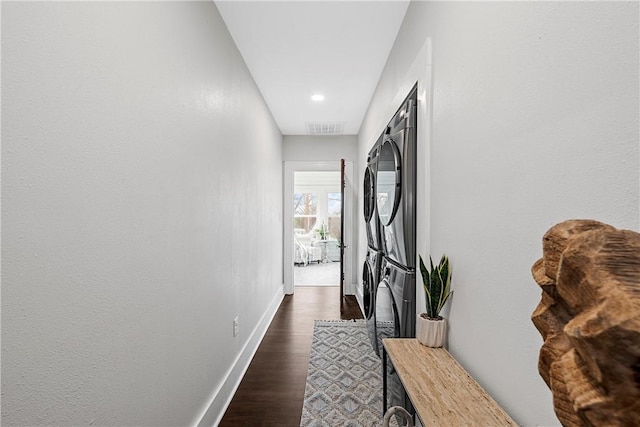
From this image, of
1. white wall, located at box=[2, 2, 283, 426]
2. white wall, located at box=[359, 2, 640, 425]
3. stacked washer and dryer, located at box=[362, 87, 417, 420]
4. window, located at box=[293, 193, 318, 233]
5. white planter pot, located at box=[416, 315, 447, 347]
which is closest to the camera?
white wall, located at box=[359, 2, 640, 425]

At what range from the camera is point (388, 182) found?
2133 millimetres

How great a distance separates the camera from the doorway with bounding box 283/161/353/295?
5.05 m

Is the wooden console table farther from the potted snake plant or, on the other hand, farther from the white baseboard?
the white baseboard

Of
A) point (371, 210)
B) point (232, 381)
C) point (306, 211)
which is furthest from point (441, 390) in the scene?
point (306, 211)

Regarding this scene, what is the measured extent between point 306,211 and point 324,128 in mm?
5363

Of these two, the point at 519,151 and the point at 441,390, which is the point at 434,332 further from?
the point at 519,151

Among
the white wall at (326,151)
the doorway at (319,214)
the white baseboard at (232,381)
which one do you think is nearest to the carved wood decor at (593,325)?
the white baseboard at (232,381)

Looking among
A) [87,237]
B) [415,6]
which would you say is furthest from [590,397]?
[415,6]

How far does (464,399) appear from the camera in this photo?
919 mm

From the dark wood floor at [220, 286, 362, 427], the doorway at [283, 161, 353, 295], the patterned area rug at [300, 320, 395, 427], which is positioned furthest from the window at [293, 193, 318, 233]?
the patterned area rug at [300, 320, 395, 427]

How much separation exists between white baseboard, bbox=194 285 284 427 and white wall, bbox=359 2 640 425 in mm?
1409

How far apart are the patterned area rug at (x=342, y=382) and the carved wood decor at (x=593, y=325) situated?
1835mm

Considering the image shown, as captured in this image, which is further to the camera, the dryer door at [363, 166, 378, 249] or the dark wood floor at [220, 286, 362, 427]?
the dryer door at [363, 166, 378, 249]

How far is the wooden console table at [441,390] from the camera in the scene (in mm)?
823
